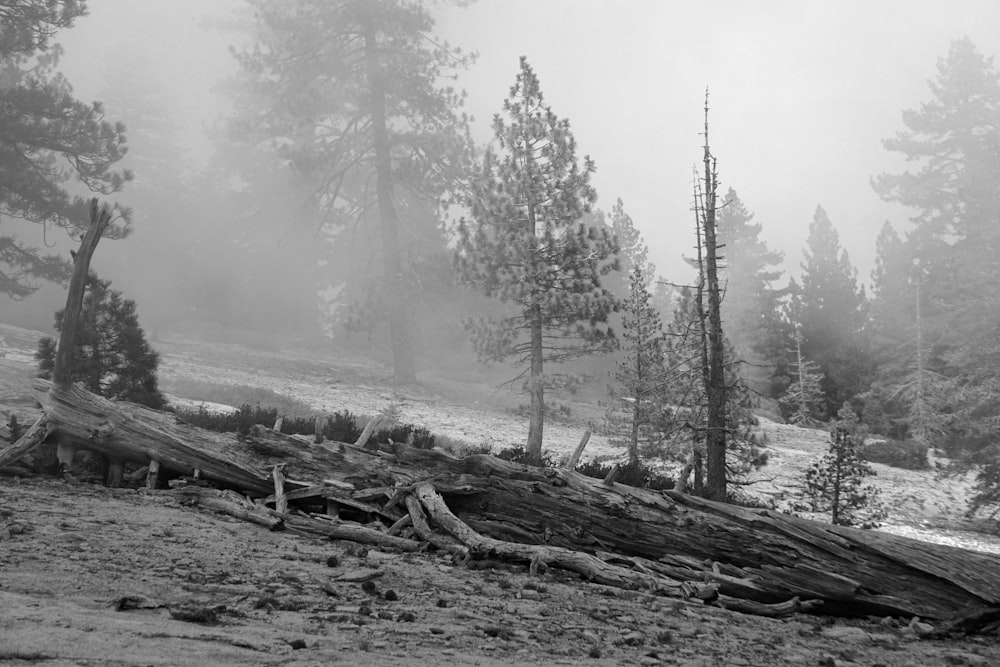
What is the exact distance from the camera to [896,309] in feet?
124

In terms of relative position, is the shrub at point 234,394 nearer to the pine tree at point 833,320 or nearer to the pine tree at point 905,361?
the pine tree at point 905,361

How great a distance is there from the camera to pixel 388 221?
32.3m

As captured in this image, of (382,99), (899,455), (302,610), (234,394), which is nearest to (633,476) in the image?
(302,610)

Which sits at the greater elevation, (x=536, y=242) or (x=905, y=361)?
(x=536, y=242)

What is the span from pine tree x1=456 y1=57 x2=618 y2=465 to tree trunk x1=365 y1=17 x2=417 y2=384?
11.7m

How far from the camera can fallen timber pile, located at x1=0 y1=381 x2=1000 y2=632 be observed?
7414mm

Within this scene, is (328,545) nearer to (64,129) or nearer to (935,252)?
(64,129)

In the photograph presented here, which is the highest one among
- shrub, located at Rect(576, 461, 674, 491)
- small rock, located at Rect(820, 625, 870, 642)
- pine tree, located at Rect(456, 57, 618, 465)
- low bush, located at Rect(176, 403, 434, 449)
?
pine tree, located at Rect(456, 57, 618, 465)

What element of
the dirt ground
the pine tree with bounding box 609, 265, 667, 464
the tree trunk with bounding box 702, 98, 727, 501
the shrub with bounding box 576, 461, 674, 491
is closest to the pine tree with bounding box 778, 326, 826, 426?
the pine tree with bounding box 609, 265, 667, 464

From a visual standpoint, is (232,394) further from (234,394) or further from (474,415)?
(474,415)

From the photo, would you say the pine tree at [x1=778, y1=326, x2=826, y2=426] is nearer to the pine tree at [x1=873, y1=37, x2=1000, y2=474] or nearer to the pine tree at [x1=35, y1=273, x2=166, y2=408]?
the pine tree at [x1=873, y1=37, x2=1000, y2=474]


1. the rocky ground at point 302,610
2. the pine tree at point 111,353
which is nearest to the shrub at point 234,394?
the pine tree at point 111,353

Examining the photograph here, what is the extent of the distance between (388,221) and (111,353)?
69.7ft

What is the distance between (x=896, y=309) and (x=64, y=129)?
1563 inches
